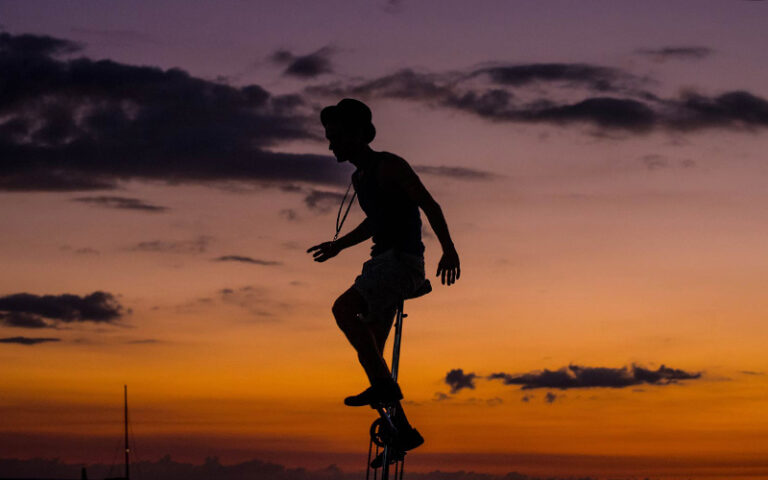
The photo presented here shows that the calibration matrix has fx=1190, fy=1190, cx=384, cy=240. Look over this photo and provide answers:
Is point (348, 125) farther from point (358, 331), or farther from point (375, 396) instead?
point (375, 396)

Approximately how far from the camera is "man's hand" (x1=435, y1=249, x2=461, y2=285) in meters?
12.7

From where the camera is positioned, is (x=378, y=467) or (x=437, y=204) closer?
(x=437, y=204)

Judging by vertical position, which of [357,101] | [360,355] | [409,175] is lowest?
[360,355]

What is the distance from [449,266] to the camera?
1269cm

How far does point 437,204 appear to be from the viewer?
511 inches

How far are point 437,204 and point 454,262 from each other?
700 millimetres

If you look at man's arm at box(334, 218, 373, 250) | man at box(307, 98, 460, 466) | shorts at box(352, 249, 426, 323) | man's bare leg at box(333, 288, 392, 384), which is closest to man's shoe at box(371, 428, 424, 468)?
man at box(307, 98, 460, 466)

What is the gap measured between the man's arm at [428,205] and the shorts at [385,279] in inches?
32.8

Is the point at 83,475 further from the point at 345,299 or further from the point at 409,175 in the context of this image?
the point at 409,175

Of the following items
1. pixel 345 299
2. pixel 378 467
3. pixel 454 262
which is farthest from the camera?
pixel 378 467

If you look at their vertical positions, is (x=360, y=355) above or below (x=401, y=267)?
below

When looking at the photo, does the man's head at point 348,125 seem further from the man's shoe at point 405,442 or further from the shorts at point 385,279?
the man's shoe at point 405,442

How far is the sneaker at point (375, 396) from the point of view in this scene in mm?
13492

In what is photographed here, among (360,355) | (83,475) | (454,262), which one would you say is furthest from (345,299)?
(83,475)
